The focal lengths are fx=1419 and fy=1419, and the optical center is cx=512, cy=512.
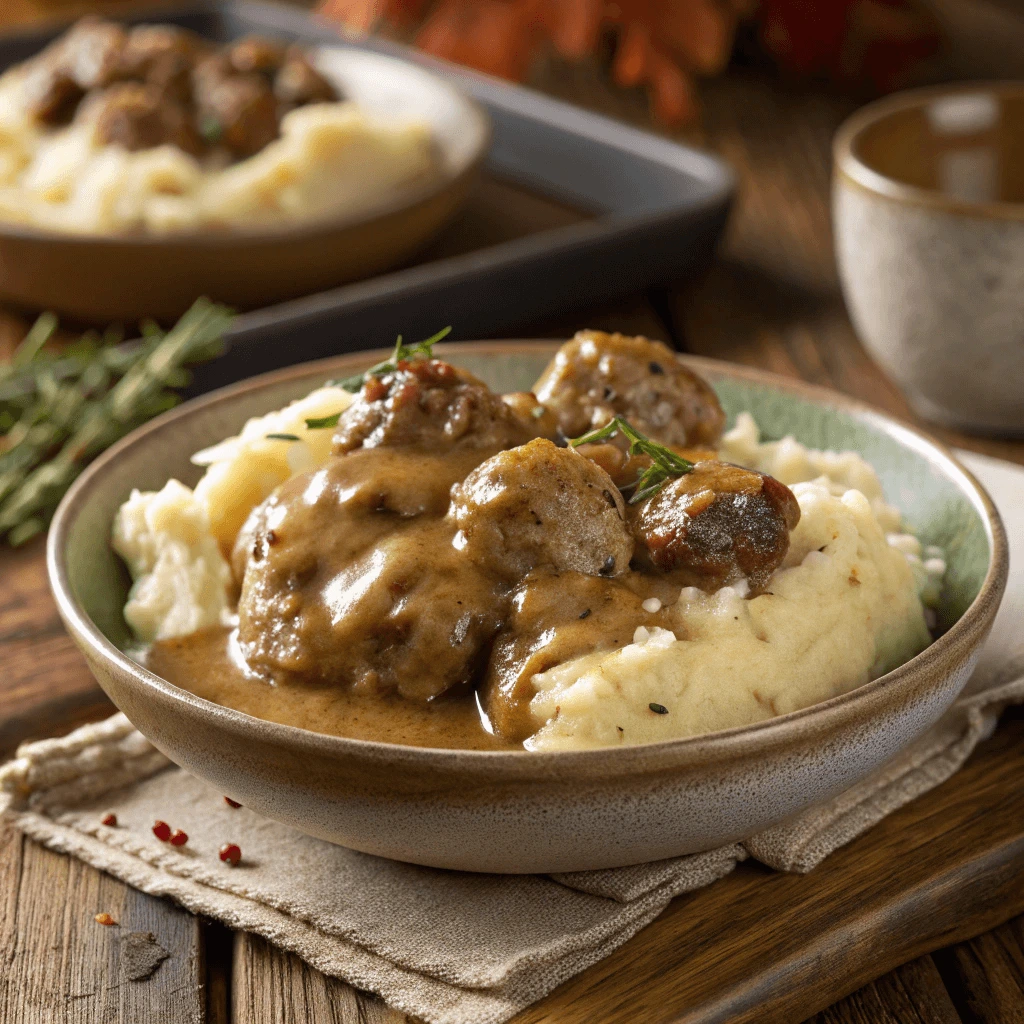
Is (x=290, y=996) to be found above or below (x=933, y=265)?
below

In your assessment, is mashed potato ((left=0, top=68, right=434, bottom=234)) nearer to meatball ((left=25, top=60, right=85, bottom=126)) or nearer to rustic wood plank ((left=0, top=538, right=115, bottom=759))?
meatball ((left=25, top=60, right=85, bottom=126))

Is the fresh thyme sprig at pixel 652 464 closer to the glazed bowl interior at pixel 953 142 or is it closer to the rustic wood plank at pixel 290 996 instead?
the rustic wood plank at pixel 290 996

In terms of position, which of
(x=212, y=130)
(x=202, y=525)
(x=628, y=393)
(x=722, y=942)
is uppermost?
(x=628, y=393)

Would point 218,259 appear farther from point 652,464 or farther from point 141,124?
point 652,464

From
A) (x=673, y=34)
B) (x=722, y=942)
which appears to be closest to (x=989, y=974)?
(x=722, y=942)

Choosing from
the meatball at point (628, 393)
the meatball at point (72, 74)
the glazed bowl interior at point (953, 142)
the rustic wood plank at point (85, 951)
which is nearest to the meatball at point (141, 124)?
the meatball at point (72, 74)
